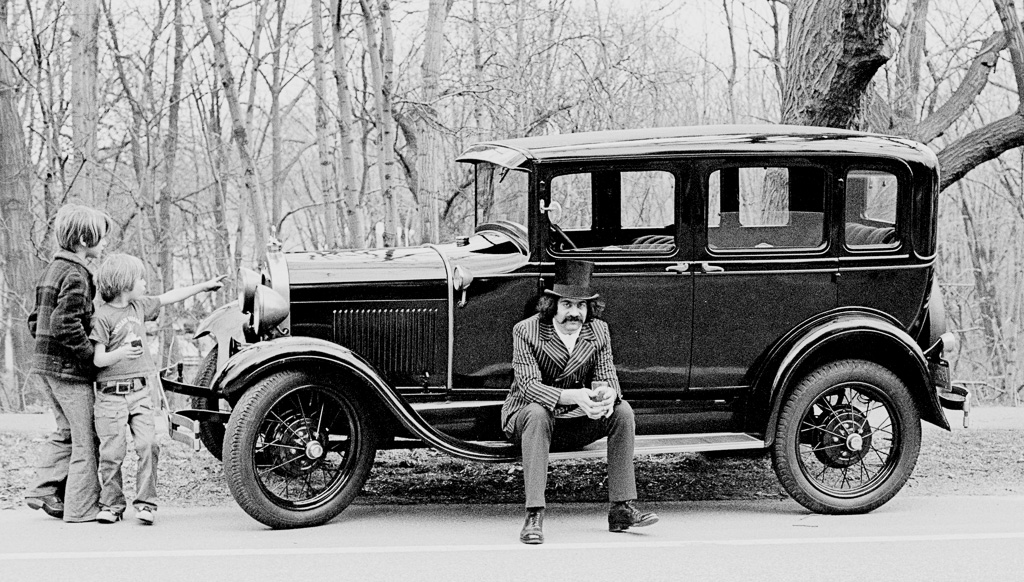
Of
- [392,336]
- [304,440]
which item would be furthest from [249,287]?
[304,440]

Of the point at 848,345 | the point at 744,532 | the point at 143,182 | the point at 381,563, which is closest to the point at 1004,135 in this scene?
the point at 848,345

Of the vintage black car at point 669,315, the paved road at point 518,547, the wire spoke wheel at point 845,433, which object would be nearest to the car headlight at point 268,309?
the vintage black car at point 669,315

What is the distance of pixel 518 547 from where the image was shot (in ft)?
18.1

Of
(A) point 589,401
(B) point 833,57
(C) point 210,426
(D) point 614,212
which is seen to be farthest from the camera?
(B) point 833,57

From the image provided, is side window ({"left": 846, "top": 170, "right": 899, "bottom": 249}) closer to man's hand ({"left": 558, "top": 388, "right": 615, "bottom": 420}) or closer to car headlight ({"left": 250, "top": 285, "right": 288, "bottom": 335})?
man's hand ({"left": 558, "top": 388, "right": 615, "bottom": 420})

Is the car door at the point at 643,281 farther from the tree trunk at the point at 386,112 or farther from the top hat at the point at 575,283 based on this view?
the tree trunk at the point at 386,112

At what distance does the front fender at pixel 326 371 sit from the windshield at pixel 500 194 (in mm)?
1281

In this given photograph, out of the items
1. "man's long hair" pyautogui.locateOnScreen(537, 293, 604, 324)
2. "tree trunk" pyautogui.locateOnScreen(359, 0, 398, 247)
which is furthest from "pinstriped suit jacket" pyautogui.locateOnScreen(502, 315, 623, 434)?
"tree trunk" pyautogui.locateOnScreen(359, 0, 398, 247)

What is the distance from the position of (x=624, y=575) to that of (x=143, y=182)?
45.4 ft

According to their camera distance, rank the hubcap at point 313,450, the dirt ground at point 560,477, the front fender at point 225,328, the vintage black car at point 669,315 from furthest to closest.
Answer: the dirt ground at point 560,477, the front fender at point 225,328, the vintage black car at point 669,315, the hubcap at point 313,450

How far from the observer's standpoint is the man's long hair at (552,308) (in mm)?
5988

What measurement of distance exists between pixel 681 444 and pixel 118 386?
Result: 10.3 feet

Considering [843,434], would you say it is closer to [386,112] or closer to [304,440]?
[304,440]

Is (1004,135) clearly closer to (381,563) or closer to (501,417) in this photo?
(501,417)
